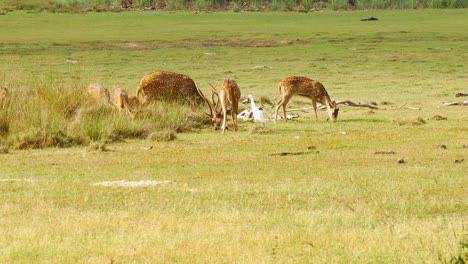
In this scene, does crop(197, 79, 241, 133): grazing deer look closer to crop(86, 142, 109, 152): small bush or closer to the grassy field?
the grassy field

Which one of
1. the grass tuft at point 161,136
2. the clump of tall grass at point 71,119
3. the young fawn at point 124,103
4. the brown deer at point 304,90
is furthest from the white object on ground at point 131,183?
the brown deer at point 304,90

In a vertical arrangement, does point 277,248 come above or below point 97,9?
above

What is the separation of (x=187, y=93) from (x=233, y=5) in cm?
4090

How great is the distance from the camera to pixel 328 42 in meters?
38.0

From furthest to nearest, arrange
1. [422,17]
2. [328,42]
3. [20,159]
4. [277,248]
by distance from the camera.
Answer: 1. [422,17]
2. [328,42]
3. [20,159]
4. [277,248]

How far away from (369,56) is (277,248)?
26.5 meters

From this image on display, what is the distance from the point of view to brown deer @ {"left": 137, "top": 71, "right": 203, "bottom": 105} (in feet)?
52.9

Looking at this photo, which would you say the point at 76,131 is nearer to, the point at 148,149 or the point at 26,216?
the point at 148,149

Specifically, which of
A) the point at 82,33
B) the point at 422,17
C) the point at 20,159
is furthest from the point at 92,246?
the point at 422,17

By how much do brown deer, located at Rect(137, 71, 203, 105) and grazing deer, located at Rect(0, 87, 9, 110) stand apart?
7.25ft

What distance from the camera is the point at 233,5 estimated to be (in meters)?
57.0

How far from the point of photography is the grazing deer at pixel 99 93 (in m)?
15.1

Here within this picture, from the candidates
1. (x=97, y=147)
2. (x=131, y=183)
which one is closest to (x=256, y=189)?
(x=131, y=183)

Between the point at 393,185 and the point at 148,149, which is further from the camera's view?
the point at 148,149
